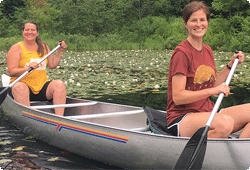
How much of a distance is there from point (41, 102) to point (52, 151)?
114cm

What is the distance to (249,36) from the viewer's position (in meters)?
15.1

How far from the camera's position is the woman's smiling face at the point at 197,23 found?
2.65m

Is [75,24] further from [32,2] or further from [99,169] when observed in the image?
[99,169]

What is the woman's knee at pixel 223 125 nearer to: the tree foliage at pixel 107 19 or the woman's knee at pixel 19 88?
the woman's knee at pixel 19 88

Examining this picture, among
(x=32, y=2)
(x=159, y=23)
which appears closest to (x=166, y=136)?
(x=159, y=23)

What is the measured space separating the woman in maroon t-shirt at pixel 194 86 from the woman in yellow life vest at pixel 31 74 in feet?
6.46

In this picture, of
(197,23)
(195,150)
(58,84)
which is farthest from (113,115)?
(197,23)

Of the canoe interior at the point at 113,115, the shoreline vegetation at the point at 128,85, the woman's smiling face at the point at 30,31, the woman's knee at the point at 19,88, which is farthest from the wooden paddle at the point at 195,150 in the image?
the shoreline vegetation at the point at 128,85

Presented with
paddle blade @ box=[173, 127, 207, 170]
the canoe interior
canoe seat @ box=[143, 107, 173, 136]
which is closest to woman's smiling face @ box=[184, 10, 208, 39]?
paddle blade @ box=[173, 127, 207, 170]

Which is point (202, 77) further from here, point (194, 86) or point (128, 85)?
point (128, 85)

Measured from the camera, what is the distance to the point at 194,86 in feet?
8.86

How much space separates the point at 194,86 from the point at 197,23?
0.46 metres

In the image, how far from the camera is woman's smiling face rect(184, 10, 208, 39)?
8.68 ft

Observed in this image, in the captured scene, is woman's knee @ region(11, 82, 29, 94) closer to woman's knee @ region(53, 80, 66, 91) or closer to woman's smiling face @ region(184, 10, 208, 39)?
woman's knee @ region(53, 80, 66, 91)
